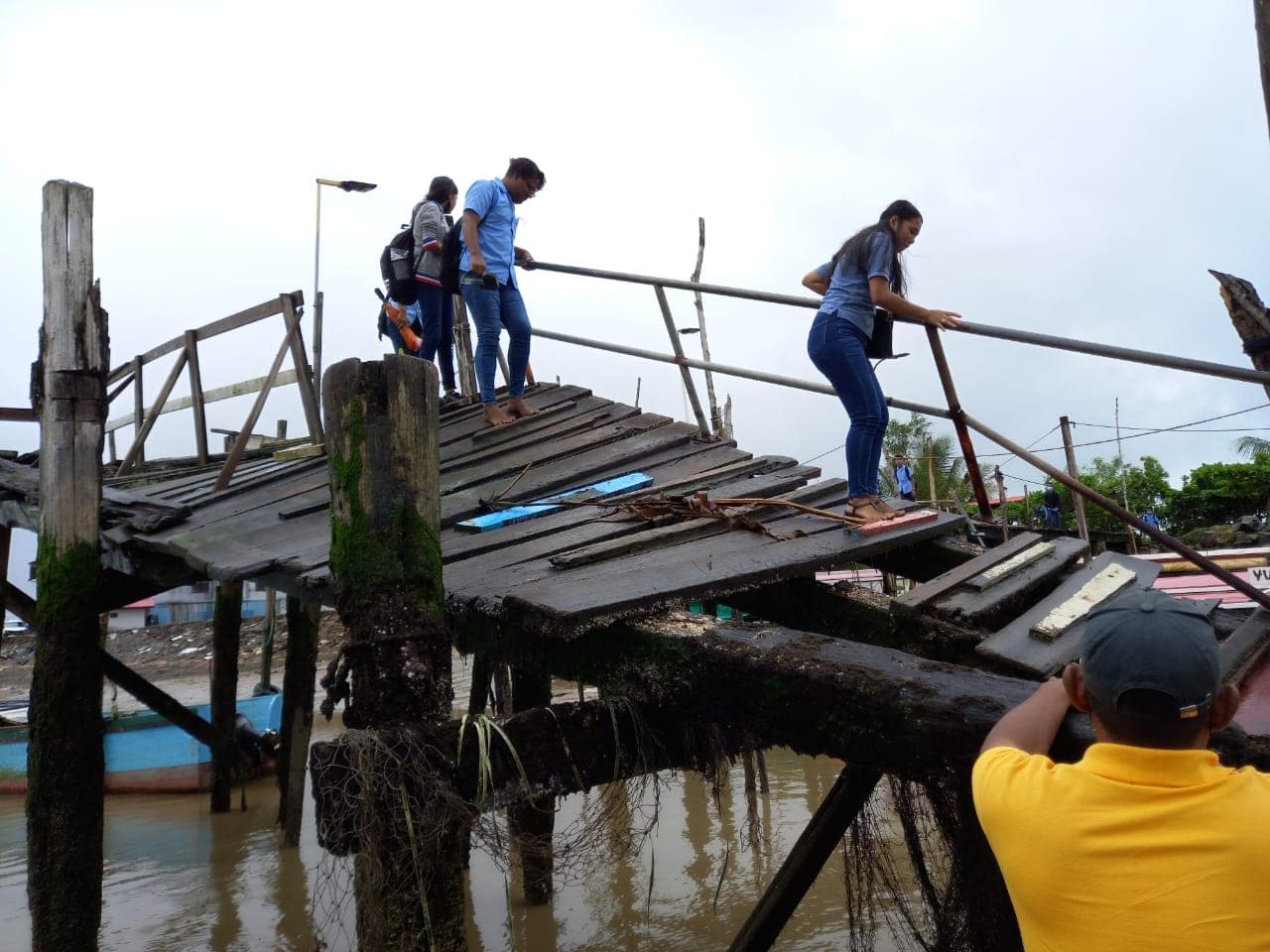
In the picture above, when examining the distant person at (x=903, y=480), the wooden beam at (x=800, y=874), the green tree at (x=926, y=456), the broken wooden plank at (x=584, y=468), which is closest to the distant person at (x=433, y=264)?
the broken wooden plank at (x=584, y=468)

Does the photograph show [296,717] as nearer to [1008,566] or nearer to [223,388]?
[223,388]

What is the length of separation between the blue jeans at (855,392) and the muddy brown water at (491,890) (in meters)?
1.83

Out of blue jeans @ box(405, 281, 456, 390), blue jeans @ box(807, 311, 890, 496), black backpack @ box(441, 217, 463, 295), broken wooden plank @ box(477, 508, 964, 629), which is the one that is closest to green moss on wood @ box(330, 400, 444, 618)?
broken wooden plank @ box(477, 508, 964, 629)

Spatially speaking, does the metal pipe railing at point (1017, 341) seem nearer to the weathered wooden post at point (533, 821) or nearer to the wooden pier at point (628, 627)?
the wooden pier at point (628, 627)

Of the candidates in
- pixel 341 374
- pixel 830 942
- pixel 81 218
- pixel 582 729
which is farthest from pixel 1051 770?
pixel 81 218

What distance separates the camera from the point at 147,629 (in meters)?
28.2

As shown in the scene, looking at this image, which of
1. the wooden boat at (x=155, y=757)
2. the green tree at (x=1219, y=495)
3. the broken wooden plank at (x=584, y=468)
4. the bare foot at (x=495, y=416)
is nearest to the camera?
the broken wooden plank at (x=584, y=468)

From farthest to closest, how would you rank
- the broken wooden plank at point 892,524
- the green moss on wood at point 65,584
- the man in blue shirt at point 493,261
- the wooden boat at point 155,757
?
the wooden boat at point 155,757 < the man in blue shirt at point 493,261 < the green moss on wood at point 65,584 < the broken wooden plank at point 892,524

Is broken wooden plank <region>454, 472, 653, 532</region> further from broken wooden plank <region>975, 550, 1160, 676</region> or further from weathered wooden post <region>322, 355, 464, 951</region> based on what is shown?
broken wooden plank <region>975, 550, 1160, 676</region>

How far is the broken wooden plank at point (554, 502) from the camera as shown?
4340 millimetres

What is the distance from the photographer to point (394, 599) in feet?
9.34

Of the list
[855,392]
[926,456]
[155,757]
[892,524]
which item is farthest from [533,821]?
[926,456]

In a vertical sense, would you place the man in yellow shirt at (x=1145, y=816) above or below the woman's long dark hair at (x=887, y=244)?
below

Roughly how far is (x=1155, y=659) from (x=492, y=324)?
518 centimetres
